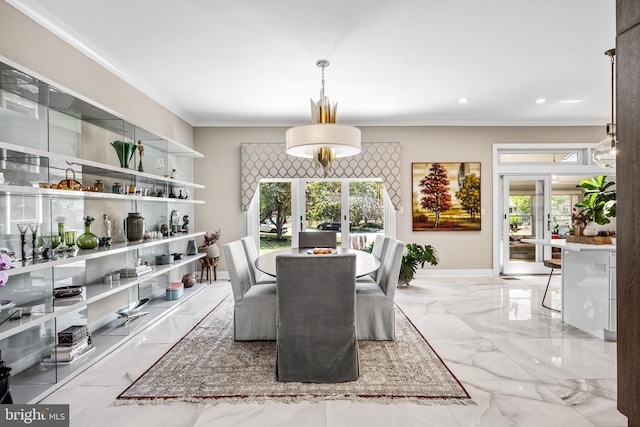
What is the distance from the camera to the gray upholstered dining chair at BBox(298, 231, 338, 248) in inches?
182

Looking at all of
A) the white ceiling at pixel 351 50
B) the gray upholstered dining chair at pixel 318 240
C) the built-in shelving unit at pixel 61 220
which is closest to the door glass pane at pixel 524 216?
the white ceiling at pixel 351 50

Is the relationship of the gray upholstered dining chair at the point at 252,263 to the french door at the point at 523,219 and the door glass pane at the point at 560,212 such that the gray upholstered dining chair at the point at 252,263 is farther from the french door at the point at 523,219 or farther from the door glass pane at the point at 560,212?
the door glass pane at the point at 560,212

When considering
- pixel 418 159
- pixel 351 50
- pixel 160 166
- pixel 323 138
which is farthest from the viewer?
pixel 418 159

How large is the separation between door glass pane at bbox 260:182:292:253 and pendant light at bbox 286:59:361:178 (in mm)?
2675

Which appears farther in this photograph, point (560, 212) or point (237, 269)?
point (560, 212)

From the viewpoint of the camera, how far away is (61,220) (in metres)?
2.78

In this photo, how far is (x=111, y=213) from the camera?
3502 mm

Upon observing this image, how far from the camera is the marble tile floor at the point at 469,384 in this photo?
1.91 metres

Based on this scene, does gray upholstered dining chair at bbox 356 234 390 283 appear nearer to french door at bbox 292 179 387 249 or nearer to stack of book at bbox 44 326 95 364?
french door at bbox 292 179 387 249

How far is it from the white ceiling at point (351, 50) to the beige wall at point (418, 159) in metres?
0.74

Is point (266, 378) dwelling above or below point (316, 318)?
below

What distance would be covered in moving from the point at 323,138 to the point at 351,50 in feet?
3.38

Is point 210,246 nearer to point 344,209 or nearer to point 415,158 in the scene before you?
point 344,209

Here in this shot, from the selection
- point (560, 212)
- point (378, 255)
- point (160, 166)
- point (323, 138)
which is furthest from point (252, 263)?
point (560, 212)
